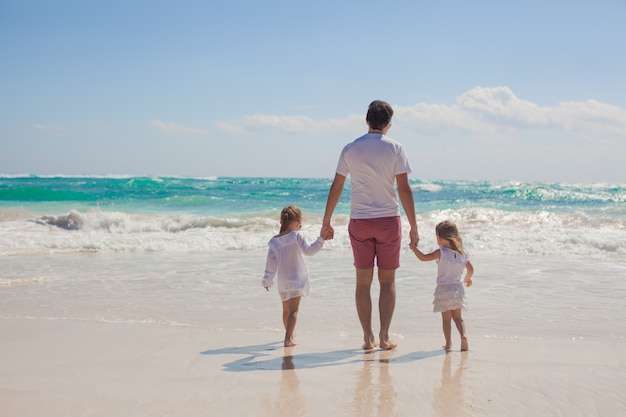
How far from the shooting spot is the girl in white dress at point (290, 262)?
468 cm

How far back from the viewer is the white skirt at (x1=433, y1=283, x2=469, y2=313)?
4.42 metres

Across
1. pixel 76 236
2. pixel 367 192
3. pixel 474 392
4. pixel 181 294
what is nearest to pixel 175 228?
pixel 76 236

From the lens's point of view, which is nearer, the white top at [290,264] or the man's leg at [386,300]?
the man's leg at [386,300]

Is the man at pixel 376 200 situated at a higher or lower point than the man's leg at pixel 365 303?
higher

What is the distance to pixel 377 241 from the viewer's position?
434 cm

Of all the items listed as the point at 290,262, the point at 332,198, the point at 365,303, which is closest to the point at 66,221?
the point at 290,262

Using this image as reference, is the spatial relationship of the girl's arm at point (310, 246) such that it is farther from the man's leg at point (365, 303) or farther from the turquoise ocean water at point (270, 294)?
the turquoise ocean water at point (270, 294)

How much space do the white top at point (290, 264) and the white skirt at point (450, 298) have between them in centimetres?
109

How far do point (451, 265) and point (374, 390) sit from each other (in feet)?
4.79

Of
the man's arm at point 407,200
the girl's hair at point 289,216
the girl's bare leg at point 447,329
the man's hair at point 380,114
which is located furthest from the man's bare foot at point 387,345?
the man's hair at point 380,114

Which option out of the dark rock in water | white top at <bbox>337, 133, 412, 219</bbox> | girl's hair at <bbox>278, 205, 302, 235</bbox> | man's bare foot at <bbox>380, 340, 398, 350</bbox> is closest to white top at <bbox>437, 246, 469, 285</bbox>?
white top at <bbox>337, 133, 412, 219</bbox>

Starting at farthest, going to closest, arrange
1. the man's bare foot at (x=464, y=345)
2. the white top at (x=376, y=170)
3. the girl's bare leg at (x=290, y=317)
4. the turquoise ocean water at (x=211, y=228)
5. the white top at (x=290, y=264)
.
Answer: the turquoise ocean water at (x=211, y=228) < the white top at (x=290, y=264) < the girl's bare leg at (x=290, y=317) < the man's bare foot at (x=464, y=345) < the white top at (x=376, y=170)

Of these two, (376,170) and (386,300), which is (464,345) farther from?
(376,170)

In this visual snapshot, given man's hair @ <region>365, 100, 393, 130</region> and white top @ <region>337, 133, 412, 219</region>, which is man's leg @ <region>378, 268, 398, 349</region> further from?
man's hair @ <region>365, 100, 393, 130</region>
